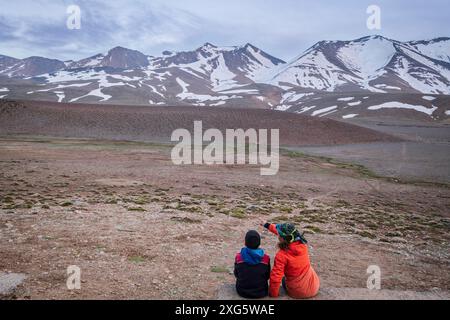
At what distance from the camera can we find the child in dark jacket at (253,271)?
742 cm

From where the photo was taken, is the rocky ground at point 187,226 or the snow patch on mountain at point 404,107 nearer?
the rocky ground at point 187,226

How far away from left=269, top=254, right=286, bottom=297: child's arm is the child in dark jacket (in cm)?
10

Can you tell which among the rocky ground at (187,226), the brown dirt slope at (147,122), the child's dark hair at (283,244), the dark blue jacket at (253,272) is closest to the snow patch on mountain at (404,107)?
the brown dirt slope at (147,122)

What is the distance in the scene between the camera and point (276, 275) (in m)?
7.52

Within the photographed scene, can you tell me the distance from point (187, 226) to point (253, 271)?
6.53 meters

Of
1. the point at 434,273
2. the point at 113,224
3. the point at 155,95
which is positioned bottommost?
the point at 434,273

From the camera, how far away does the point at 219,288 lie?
27.7 feet

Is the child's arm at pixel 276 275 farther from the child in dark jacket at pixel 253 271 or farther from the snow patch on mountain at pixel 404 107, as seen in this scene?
the snow patch on mountain at pixel 404 107

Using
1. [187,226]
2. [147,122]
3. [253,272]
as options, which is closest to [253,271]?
[253,272]

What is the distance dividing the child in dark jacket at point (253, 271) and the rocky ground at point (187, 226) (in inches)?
37.3

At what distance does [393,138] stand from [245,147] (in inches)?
1114
